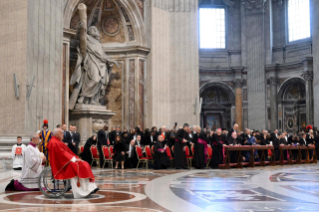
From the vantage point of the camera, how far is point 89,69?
15.6m

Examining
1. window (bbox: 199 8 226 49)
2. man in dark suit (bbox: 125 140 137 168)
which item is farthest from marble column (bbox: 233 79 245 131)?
man in dark suit (bbox: 125 140 137 168)

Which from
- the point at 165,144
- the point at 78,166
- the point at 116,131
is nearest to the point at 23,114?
the point at 116,131

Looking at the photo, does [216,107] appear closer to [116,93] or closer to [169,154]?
[116,93]

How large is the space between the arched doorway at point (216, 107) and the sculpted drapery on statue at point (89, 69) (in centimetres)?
1442

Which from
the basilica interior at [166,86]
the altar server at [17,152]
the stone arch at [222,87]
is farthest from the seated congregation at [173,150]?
the stone arch at [222,87]

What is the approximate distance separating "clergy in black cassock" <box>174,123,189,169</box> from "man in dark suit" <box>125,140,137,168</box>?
Answer: 4.30 feet

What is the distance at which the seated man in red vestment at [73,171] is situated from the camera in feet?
22.0

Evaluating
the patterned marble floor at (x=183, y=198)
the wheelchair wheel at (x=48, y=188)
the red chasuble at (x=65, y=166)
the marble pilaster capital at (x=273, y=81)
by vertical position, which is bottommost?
the patterned marble floor at (x=183, y=198)

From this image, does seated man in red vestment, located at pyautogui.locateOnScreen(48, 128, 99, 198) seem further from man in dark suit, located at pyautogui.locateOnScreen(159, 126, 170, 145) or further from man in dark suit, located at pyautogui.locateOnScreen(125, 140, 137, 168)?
man in dark suit, located at pyautogui.locateOnScreen(159, 126, 170, 145)

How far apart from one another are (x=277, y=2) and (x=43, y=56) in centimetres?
2029

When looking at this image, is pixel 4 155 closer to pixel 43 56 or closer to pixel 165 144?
pixel 43 56

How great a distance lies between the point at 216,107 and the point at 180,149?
53.7 feet

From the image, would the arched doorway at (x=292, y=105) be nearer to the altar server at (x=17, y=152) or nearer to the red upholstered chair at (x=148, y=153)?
the red upholstered chair at (x=148, y=153)

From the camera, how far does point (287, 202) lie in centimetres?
598
